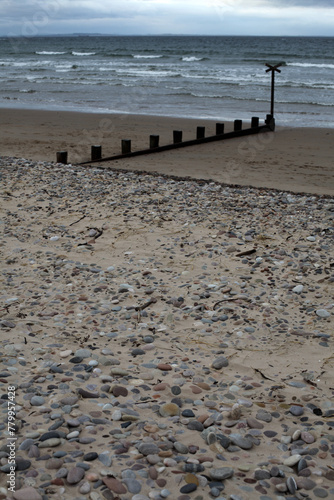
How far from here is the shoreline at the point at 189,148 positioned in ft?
33.5

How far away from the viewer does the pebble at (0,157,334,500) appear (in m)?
2.55

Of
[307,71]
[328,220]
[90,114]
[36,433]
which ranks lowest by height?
[36,433]

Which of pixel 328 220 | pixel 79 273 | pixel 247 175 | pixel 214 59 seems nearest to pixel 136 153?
pixel 247 175

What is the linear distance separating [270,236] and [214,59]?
45.9 metres

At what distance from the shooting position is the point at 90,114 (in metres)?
18.8

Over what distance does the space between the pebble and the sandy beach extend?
12mm

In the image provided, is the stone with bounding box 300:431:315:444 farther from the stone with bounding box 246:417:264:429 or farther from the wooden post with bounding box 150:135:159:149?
the wooden post with bounding box 150:135:159:149

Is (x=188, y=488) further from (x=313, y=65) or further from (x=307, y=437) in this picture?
(x=313, y=65)

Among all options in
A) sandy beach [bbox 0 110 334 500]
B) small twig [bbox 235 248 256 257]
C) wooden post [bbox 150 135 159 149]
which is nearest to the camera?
sandy beach [bbox 0 110 334 500]

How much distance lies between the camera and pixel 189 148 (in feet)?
41.3

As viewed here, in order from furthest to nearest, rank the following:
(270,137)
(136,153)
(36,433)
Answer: (270,137), (136,153), (36,433)

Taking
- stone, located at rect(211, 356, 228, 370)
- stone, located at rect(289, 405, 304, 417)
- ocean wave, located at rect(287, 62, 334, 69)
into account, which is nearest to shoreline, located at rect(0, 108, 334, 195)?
stone, located at rect(211, 356, 228, 370)

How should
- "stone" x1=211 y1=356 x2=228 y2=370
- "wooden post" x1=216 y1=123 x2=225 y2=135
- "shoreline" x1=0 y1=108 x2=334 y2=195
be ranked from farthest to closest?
"wooden post" x1=216 y1=123 x2=225 y2=135 → "shoreline" x1=0 y1=108 x2=334 y2=195 → "stone" x1=211 y1=356 x2=228 y2=370

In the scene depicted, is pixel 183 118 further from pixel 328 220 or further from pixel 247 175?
pixel 328 220
